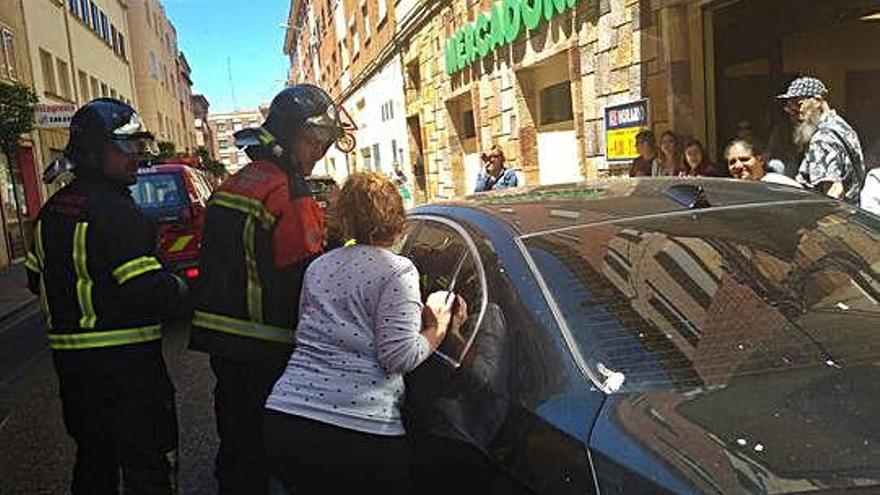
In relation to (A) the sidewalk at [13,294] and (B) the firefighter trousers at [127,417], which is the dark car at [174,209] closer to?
(A) the sidewalk at [13,294]

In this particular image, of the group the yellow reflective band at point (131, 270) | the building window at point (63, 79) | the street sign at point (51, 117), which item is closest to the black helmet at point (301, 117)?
the yellow reflective band at point (131, 270)

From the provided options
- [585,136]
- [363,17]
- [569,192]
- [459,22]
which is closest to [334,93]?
[363,17]

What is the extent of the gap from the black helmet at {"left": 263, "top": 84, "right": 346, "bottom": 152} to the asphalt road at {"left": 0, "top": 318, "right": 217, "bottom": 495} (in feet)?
6.36

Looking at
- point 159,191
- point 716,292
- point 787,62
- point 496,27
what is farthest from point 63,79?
point 716,292

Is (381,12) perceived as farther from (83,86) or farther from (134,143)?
(134,143)

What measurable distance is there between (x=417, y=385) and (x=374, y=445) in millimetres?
268

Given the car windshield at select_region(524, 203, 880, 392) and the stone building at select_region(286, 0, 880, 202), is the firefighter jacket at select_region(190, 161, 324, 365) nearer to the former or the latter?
the car windshield at select_region(524, 203, 880, 392)

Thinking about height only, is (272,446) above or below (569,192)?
below

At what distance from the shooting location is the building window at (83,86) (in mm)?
23000

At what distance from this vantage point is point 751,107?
810 centimetres

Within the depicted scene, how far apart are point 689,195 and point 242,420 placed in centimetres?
172

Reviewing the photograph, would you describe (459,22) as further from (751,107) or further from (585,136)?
(751,107)

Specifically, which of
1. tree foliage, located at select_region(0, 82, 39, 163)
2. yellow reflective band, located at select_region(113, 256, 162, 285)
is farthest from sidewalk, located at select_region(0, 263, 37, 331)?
yellow reflective band, located at select_region(113, 256, 162, 285)

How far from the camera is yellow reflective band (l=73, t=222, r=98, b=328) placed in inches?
98.9
